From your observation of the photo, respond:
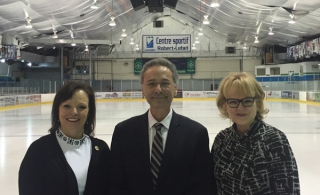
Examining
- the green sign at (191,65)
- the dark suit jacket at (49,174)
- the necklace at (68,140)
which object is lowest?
the dark suit jacket at (49,174)

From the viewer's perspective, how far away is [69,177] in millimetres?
2039

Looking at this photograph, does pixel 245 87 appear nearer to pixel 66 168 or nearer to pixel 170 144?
pixel 170 144

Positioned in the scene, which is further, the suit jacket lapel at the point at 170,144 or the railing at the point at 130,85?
the railing at the point at 130,85

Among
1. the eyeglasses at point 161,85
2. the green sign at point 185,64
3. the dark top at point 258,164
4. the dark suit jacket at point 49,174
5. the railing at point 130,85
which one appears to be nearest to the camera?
the dark top at point 258,164

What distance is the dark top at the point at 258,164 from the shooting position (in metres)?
1.87

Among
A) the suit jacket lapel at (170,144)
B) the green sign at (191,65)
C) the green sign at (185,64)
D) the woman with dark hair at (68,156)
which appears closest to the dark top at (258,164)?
the suit jacket lapel at (170,144)

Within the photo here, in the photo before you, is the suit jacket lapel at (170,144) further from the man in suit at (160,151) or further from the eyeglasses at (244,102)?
the eyeglasses at (244,102)

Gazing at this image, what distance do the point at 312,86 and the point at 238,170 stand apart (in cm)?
2638

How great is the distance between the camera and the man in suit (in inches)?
80.8

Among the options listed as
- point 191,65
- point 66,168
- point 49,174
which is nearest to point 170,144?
point 66,168

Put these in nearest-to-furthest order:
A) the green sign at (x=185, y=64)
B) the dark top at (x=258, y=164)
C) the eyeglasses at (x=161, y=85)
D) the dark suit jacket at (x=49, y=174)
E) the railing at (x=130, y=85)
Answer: the dark top at (x=258, y=164) < the dark suit jacket at (x=49, y=174) < the eyeglasses at (x=161, y=85) < the railing at (x=130, y=85) < the green sign at (x=185, y=64)

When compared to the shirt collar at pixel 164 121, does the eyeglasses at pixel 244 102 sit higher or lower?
higher

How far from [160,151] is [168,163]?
0.36 feet

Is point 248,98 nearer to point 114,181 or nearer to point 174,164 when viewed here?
point 174,164
